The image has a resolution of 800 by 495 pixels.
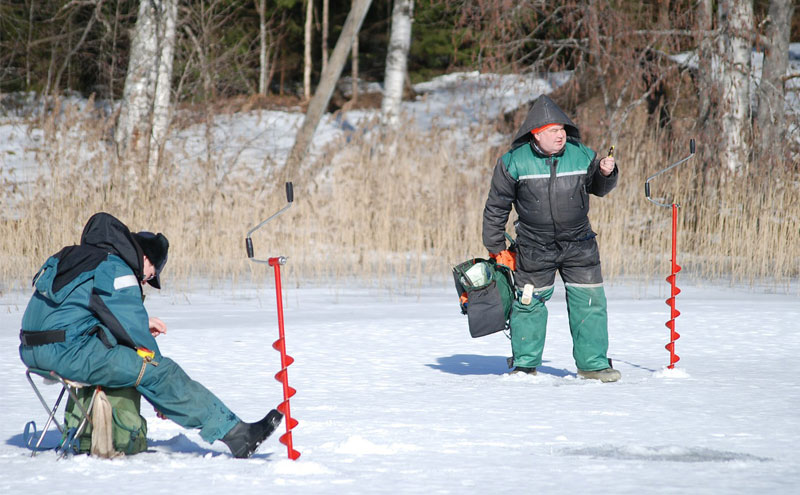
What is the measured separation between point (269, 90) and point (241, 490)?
26.4 meters

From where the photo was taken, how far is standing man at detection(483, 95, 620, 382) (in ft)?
16.6

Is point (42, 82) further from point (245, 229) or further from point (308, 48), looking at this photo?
point (245, 229)

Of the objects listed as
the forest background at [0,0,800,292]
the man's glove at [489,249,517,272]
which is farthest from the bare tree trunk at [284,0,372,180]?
the man's glove at [489,249,517,272]

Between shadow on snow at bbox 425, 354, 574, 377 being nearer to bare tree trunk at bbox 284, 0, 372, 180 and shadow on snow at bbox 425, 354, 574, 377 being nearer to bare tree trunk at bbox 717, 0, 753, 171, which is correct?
bare tree trunk at bbox 717, 0, 753, 171

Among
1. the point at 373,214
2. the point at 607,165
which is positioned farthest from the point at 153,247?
the point at 373,214

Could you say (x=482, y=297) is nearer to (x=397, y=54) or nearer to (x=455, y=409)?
(x=455, y=409)

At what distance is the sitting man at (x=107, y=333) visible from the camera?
342 centimetres

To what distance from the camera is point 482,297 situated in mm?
5121

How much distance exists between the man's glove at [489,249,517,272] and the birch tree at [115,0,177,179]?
8444 mm

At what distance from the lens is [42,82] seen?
2083 cm

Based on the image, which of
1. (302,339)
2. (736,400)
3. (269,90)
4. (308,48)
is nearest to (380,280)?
(302,339)

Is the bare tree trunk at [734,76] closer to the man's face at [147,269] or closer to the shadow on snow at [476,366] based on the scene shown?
the shadow on snow at [476,366]

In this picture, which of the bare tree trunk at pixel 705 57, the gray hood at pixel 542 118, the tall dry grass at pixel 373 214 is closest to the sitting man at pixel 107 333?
the gray hood at pixel 542 118

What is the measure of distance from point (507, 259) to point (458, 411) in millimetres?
1066
